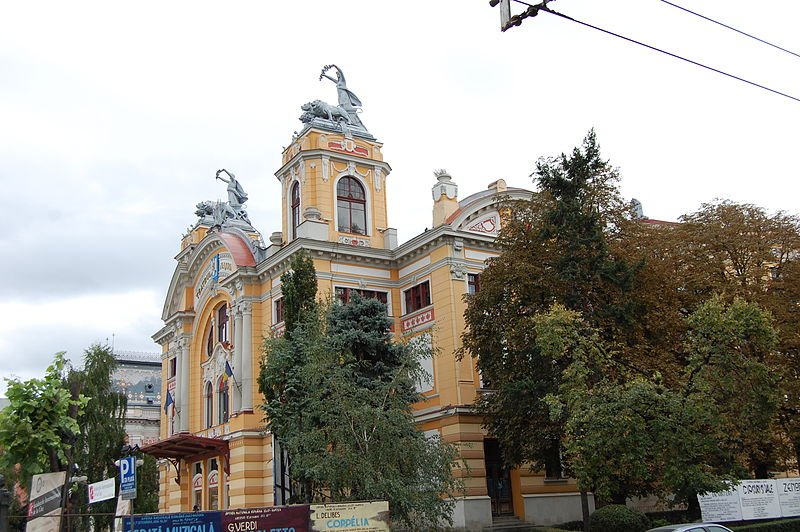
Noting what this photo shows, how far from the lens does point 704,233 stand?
31.9 m

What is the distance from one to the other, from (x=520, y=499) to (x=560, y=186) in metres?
14.0

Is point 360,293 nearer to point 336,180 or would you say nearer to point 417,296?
point 417,296

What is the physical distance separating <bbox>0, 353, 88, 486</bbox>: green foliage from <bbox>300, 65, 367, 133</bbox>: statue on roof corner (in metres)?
25.4

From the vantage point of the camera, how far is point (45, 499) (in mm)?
16453

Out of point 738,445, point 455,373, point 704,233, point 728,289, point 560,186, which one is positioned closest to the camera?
point 738,445

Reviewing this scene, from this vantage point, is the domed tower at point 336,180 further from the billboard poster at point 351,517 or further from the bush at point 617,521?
the billboard poster at point 351,517

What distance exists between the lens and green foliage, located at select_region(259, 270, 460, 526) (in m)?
23.0

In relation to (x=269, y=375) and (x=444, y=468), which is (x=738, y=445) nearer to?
(x=444, y=468)

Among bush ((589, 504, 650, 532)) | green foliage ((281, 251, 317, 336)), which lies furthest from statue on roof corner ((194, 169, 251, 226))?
bush ((589, 504, 650, 532))

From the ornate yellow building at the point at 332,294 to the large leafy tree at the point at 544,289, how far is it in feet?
8.92

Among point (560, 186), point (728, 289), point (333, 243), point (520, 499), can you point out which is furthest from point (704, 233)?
point (333, 243)

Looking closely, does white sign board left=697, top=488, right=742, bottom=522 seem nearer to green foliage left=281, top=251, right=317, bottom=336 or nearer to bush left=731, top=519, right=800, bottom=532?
bush left=731, top=519, right=800, bottom=532

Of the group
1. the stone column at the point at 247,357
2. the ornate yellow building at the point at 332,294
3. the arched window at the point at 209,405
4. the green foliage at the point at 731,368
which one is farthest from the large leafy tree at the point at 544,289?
the arched window at the point at 209,405

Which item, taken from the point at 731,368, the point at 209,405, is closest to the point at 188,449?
the point at 209,405
